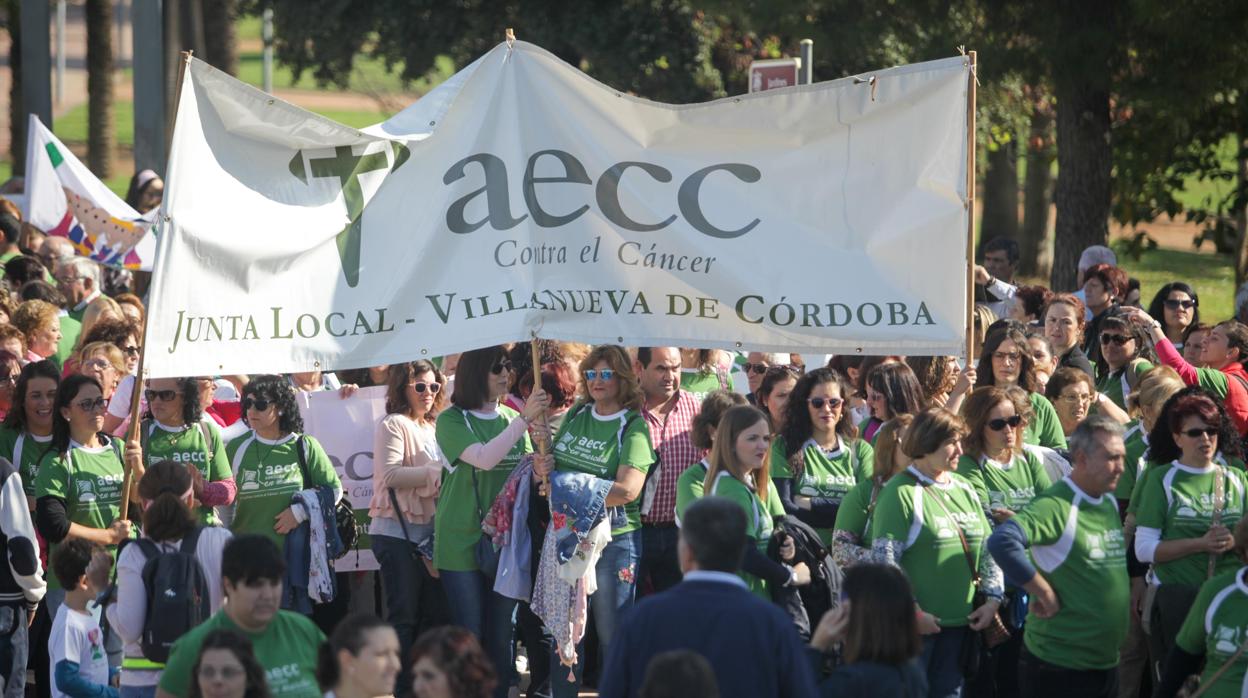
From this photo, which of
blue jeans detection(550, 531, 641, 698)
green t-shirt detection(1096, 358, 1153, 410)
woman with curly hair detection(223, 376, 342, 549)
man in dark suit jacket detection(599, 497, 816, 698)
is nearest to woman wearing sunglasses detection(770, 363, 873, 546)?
blue jeans detection(550, 531, 641, 698)

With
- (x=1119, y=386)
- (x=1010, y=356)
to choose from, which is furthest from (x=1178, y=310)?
(x=1010, y=356)

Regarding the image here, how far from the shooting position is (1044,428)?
827 cm

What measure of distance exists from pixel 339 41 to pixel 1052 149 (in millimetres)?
9971

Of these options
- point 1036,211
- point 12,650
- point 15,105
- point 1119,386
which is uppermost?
point 15,105

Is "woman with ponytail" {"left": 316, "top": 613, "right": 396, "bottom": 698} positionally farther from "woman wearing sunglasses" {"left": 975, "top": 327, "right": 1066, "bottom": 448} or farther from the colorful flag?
the colorful flag

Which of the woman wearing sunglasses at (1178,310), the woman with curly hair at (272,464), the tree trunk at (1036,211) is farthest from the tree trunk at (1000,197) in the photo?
the woman with curly hair at (272,464)

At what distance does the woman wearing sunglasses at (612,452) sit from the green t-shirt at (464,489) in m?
0.34

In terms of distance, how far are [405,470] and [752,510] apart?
2.10 metres

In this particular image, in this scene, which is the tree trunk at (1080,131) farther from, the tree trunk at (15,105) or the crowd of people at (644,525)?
the tree trunk at (15,105)

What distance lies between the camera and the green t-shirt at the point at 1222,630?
6.07 metres

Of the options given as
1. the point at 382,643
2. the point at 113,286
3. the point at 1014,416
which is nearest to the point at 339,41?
the point at 113,286

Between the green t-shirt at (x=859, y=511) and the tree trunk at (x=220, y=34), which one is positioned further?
the tree trunk at (x=220, y=34)

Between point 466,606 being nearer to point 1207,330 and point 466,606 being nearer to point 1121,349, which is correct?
point 1121,349

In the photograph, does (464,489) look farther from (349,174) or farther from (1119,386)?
(1119,386)
